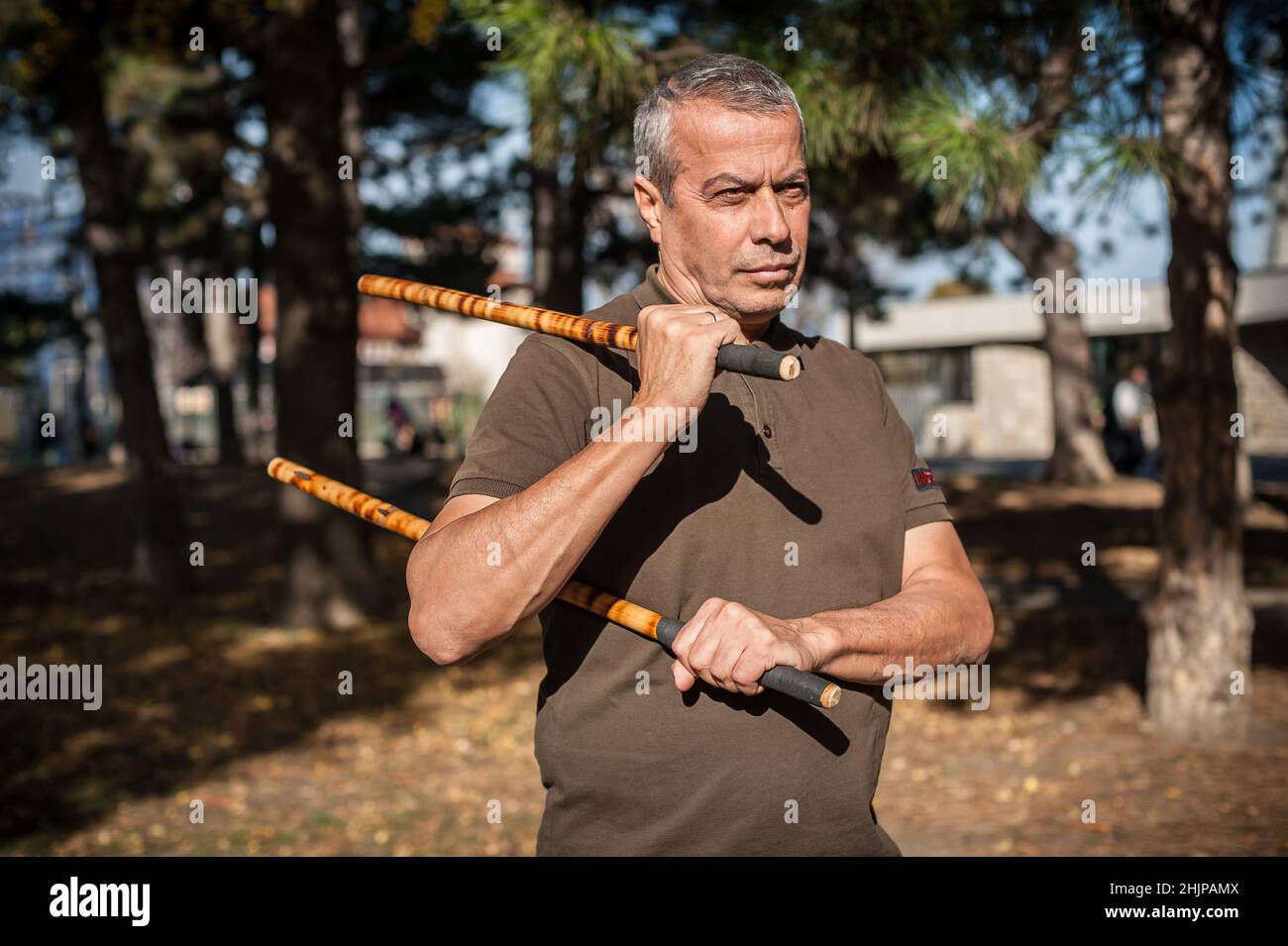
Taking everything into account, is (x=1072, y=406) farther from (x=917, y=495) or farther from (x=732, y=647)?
(x=732, y=647)

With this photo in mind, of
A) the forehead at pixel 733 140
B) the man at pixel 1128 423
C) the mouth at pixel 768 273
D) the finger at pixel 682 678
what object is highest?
the man at pixel 1128 423

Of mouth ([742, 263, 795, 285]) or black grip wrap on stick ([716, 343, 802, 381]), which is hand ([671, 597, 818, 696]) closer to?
black grip wrap on stick ([716, 343, 802, 381])

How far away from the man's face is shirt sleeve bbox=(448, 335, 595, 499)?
0.31m

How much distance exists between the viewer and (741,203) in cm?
219

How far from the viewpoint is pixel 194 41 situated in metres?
9.62

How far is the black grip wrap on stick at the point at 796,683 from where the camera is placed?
6.09ft

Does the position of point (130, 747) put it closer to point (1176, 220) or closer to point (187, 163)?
point (1176, 220)

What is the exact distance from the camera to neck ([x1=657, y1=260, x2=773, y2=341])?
2264 mm

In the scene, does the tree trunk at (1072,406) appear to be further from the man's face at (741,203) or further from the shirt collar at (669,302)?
the man's face at (741,203)

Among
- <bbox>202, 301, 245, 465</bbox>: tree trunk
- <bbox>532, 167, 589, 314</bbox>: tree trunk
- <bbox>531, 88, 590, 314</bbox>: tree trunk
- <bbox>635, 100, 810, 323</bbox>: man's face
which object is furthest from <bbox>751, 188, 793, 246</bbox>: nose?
<bbox>202, 301, 245, 465</bbox>: tree trunk

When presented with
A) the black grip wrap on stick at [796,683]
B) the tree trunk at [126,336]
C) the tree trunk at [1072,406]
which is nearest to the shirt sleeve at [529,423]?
the black grip wrap on stick at [796,683]

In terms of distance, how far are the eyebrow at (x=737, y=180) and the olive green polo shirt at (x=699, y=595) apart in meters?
0.33

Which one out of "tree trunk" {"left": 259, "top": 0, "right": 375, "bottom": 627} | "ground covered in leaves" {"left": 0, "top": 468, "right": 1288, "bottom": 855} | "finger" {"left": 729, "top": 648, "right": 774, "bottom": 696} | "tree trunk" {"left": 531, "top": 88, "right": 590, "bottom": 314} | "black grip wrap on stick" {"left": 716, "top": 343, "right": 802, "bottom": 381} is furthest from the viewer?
"tree trunk" {"left": 531, "top": 88, "right": 590, "bottom": 314}

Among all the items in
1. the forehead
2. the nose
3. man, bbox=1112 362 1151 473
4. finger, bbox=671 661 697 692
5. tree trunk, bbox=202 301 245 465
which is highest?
tree trunk, bbox=202 301 245 465
